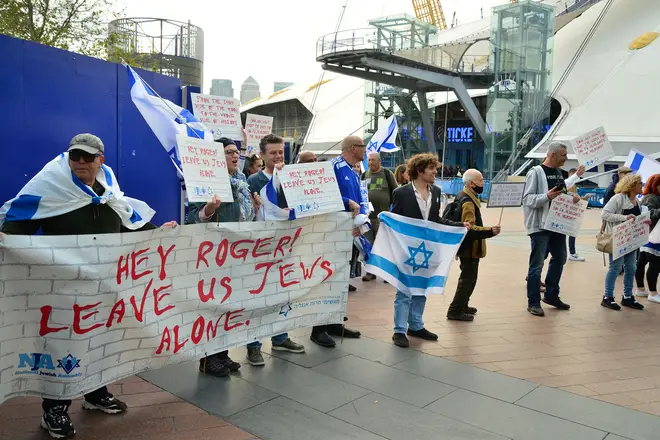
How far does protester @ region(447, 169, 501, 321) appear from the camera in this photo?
6176mm

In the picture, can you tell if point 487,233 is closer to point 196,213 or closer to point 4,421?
point 196,213

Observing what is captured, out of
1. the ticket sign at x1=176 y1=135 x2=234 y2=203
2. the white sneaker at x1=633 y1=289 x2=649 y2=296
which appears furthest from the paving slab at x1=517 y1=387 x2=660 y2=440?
the white sneaker at x1=633 y1=289 x2=649 y2=296

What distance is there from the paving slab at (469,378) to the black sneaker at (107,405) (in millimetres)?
2220

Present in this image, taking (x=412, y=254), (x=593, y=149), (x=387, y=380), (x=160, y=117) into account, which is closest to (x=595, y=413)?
(x=387, y=380)

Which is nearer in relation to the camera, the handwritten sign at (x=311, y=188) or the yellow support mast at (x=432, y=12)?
the handwritten sign at (x=311, y=188)

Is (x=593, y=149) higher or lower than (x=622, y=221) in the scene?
higher

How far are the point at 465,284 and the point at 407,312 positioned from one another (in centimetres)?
112

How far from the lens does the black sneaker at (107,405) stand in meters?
3.87

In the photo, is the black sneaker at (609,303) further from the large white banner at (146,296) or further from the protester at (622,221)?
the large white banner at (146,296)

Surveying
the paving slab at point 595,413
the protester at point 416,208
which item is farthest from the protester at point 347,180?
the paving slab at point 595,413

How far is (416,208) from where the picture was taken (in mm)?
5680

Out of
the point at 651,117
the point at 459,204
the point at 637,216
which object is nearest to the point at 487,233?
the point at 459,204

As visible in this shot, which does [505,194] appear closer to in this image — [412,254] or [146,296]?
[412,254]

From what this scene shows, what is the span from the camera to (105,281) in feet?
11.5
